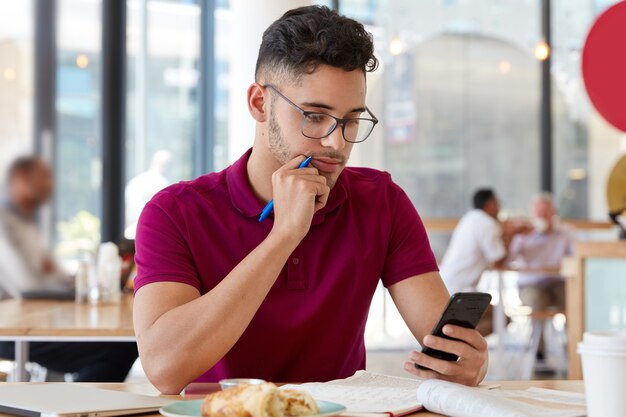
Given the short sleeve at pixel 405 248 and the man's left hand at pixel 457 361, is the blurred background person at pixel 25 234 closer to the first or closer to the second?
the short sleeve at pixel 405 248

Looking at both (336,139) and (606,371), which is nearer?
(606,371)

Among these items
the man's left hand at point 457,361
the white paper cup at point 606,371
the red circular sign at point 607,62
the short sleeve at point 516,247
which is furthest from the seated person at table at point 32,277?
the short sleeve at point 516,247

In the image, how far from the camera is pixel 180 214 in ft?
5.94

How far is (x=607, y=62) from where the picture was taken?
4516 mm

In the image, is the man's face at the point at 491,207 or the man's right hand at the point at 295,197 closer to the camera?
the man's right hand at the point at 295,197

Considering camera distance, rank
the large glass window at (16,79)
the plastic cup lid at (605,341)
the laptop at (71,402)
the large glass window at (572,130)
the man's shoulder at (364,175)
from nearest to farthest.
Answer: the plastic cup lid at (605,341) → the laptop at (71,402) → the man's shoulder at (364,175) → the large glass window at (16,79) → the large glass window at (572,130)

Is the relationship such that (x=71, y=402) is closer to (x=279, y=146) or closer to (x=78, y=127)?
(x=279, y=146)

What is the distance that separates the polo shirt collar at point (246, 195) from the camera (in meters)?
1.85

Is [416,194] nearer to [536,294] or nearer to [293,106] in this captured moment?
[536,294]

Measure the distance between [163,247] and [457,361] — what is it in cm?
56

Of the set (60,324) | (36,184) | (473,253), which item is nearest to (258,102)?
(60,324)

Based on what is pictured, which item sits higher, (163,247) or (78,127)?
(78,127)

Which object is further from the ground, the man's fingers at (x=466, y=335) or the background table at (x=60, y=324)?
the man's fingers at (x=466, y=335)

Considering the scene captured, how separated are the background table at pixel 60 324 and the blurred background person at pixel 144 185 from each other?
2393 mm
